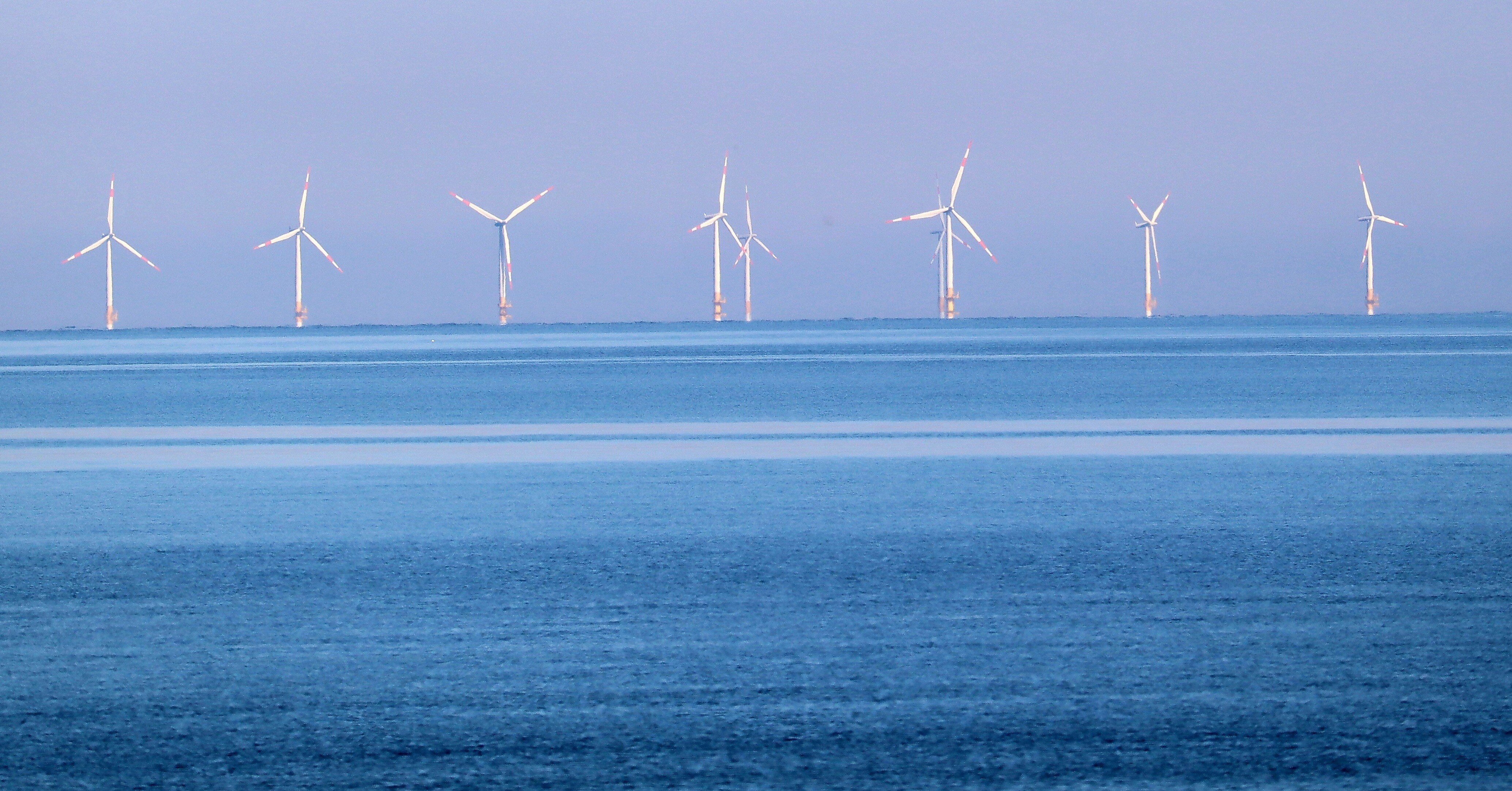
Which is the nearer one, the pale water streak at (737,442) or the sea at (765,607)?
the sea at (765,607)

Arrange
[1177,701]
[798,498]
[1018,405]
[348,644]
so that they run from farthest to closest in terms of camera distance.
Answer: [1018,405] < [798,498] < [348,644] < [1177,701]

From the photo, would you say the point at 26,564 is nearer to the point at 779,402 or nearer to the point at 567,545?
the point at 567,545

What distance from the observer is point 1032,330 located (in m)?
88.0

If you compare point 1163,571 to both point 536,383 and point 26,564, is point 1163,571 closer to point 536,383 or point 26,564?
point 26,564

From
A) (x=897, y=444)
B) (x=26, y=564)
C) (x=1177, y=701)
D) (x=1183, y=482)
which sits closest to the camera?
(x=1177, y=701)

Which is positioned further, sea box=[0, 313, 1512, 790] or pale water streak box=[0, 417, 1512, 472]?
pale water streak box=[0, 417, 1512, 472]

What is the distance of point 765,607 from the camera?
6.30 metres

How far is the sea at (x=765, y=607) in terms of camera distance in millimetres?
4336

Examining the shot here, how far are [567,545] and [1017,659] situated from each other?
335 cm

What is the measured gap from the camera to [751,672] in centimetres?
518

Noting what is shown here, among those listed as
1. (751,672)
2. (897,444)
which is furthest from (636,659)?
(897,444)

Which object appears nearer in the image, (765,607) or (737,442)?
(765,607)

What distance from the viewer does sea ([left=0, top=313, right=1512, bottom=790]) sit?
434 cm

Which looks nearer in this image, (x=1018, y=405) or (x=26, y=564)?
(x=26, y=564)
